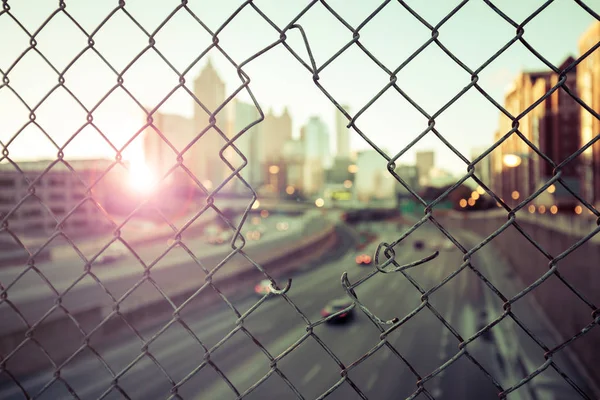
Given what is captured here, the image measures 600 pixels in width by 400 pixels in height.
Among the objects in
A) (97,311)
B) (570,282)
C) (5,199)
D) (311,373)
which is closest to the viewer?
(570,282)

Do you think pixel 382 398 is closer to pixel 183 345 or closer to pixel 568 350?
pixel 568 350

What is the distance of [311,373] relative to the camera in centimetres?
1466

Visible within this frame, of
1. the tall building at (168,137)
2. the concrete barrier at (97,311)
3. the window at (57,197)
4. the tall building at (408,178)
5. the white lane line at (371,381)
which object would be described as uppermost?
the window at (57,197)

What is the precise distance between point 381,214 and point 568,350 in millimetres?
44100

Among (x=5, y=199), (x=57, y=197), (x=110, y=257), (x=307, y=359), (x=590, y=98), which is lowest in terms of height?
(x=307, y=359)

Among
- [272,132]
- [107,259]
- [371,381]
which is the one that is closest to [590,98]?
[371,381]

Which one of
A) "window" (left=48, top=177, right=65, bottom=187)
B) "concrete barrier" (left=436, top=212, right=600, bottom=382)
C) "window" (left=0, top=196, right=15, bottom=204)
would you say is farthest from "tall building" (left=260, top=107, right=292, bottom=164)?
"window" (left=0, top=196, right=15, bottom=204)

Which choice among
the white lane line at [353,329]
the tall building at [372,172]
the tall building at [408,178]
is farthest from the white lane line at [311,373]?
the tall building at [408,178]

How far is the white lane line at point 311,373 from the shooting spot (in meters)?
14.0

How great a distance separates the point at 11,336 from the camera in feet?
43.4

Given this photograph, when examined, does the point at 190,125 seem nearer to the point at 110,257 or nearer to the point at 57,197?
the point at 110,257

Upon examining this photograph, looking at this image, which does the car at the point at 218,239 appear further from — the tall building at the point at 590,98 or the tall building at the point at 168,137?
the tall building at the point at 168,137

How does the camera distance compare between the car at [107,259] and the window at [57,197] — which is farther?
the window at [57,197]

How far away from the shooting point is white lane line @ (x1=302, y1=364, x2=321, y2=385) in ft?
46.0
